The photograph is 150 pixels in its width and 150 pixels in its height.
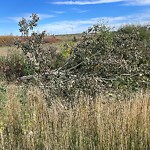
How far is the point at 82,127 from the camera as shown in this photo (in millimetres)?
5234

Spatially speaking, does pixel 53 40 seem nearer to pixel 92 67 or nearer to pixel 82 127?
pixel 92 67

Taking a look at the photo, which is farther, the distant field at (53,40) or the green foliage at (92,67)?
Result: the distant field at (53,40)

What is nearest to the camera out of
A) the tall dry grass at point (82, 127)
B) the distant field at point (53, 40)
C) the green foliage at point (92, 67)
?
the tall dry grass at point (82, 127)

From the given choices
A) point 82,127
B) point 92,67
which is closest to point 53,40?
point 92,67

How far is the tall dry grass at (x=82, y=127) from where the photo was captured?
496cm

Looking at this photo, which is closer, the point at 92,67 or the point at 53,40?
the point at 92,67

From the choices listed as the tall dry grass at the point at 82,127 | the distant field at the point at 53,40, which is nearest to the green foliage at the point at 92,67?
the distant field at the point at 53,40

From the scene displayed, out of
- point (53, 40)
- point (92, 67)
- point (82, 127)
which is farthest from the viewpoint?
point (53, 40)

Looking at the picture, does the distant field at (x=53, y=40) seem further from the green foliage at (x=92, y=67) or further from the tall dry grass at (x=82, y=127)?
the tall dry grass at (x=82, y=127)

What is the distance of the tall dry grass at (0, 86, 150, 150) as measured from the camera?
496cm

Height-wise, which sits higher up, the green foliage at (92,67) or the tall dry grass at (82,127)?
the green foliage at (92,67)

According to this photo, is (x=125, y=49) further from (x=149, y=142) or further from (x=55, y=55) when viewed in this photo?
(x=149, y=142)

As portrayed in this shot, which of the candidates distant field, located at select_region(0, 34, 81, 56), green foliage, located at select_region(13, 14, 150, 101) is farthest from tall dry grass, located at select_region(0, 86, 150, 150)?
distant field, located at select_region(0, 34, 81, 56)

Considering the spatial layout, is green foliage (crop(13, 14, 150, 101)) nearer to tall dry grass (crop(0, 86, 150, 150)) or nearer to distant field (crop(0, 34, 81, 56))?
distant field (crop(0, 34, 81, 56))
